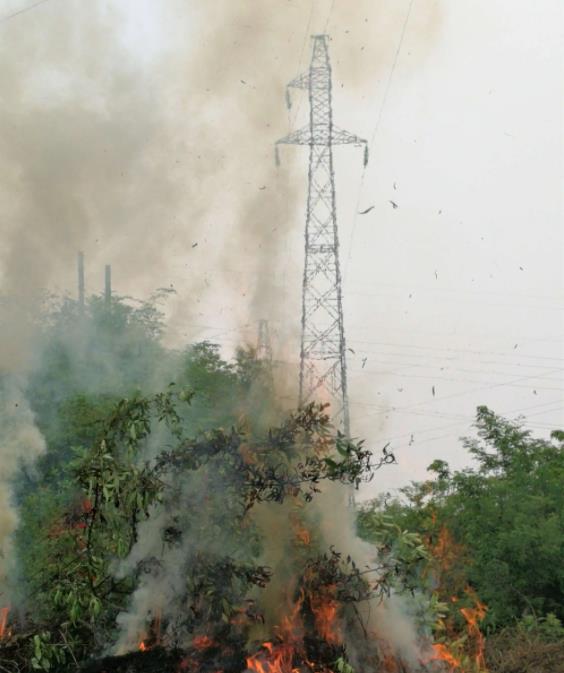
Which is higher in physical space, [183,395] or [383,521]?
[183,395]

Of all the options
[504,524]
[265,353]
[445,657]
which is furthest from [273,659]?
[504,524]

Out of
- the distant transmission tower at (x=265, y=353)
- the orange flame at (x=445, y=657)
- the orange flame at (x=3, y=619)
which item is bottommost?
the orange flame at (x=445, y=657)

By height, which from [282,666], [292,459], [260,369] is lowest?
[282,666]

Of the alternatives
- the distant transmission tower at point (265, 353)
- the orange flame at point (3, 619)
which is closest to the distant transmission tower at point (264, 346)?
the distant transmission tower at point (265, 353)

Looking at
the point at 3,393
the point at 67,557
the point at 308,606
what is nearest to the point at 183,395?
the point at 308,606

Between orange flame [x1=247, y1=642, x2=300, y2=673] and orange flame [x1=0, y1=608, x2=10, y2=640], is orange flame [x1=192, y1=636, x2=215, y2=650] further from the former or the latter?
orange flame [x1=0, y1=608, x2=10, y2=640]

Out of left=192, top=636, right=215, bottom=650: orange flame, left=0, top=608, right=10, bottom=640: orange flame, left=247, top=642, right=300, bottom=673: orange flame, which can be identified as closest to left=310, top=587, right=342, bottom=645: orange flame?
left=247, top=642, right=300, bottom=673: orange flame

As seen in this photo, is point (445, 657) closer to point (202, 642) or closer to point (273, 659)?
point (273, 659)

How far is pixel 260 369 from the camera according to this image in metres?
20.9

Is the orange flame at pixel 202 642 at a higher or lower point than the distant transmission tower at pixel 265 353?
lower

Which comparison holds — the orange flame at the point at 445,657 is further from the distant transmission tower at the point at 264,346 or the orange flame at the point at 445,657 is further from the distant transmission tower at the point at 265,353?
the distant transmission tower at the point at 264,346

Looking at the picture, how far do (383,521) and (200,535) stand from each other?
2805mm

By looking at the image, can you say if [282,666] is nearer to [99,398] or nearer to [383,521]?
[383,521]

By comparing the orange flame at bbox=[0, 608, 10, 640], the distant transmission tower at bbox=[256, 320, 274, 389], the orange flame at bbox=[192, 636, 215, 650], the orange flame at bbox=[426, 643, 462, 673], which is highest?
the distant transmission tower at bbox=[256, 320, 274, 389]
